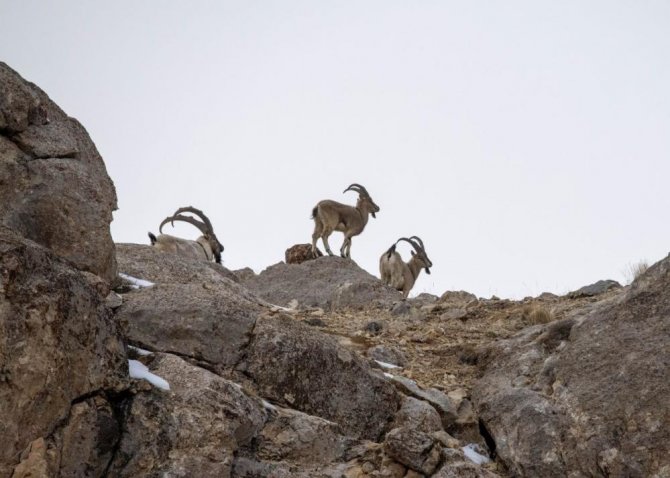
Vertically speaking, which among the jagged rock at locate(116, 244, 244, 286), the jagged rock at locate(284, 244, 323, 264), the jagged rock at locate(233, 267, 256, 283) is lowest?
the jagged rock at locate(116, 244, 244, 286)

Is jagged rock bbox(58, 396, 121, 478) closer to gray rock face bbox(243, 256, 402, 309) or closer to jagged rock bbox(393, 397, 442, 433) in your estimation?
jagged rock bbox(393, 397, 442, 433)

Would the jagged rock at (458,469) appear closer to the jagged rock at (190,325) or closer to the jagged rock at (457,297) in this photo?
the jagged rock at (190,325)

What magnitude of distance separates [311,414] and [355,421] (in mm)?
378

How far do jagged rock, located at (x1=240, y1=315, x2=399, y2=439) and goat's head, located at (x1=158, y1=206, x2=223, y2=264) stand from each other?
14.7 metres

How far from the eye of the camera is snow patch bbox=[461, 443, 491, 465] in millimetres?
6602

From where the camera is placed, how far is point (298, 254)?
20.5 meters

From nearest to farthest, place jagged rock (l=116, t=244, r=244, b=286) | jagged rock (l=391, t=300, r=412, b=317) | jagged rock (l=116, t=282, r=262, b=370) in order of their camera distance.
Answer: jagged rock (l=116, t=282, r=262, b=370) < jagged rock (l=116, t=244, r=244, b=286) < jagged rock (l=391, t=300, r=412, b=317)

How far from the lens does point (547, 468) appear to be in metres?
6.25

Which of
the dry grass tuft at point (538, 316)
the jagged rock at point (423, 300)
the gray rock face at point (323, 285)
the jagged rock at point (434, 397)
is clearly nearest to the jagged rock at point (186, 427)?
the jagged rock at point (434, 397)

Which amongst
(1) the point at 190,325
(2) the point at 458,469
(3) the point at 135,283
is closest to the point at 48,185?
(3) the point at 135,283

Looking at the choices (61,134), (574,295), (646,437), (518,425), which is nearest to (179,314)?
(61,134)

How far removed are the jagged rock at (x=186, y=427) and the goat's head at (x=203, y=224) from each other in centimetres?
1555

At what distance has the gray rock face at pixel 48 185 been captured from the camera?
269 inches

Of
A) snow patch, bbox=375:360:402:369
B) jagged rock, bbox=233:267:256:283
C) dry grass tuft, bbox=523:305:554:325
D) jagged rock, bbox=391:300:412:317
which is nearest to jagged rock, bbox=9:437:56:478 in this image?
snow patch, bbox=375:360:402:369
